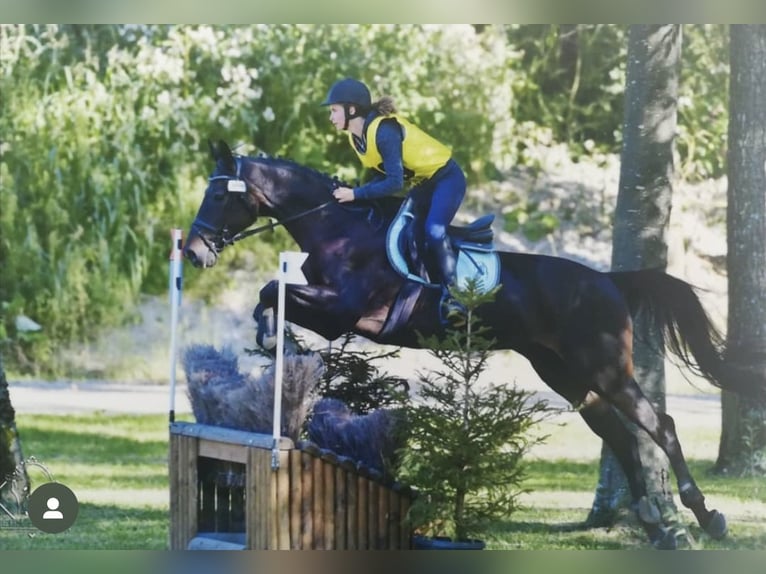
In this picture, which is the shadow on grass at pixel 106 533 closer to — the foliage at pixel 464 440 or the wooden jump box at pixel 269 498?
the wooden jump box at pixel 269 498

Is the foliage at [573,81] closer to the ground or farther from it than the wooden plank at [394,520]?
farther from it

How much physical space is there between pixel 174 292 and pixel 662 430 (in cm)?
249

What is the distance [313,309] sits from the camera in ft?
24.8

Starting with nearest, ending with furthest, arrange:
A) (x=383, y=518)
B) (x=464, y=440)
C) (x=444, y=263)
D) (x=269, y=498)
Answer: (x=269, y=498), (x=464, y=440), (x=383, y=518), (x=444, y=263)

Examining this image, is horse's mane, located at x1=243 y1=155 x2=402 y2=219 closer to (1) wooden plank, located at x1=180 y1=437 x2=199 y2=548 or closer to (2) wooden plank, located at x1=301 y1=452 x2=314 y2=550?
(2) wooden plank, located at x1=301 y1=452 x2=314 y2=550

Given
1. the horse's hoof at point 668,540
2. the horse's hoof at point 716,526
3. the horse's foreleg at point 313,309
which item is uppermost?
the horse's foreleg at point 313,309

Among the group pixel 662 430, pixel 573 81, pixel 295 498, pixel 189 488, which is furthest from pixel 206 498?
pixel 573 81

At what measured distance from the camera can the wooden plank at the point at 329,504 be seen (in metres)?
7.23

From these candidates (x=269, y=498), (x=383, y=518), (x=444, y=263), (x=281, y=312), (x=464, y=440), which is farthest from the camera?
(x=444, y=263)

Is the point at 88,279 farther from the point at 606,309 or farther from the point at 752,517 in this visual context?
the point at 752,517

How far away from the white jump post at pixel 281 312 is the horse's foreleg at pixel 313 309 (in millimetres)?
60

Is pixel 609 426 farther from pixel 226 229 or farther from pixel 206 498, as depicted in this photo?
pixel 226 229

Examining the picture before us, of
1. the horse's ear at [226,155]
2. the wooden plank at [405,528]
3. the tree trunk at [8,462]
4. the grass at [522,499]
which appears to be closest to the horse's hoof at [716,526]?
the grass at [522,499]

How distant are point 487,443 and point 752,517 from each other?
1.43 meters
